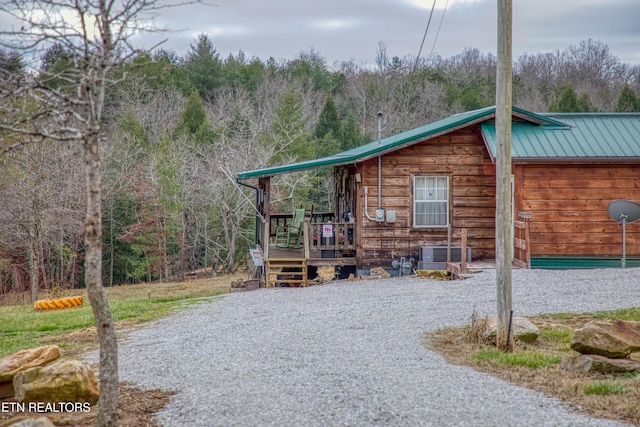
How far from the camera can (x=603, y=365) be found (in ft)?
22.1

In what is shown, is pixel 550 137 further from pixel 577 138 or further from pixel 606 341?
pixel 606 341

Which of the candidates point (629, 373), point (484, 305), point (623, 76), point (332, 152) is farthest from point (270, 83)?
point (629, 373)

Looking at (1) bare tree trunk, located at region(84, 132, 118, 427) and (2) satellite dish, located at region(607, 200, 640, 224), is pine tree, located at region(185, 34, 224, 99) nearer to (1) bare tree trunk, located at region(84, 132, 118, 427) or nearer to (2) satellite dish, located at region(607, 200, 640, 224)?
(2) satellite dish, located at region(607, 200, 640, 224)

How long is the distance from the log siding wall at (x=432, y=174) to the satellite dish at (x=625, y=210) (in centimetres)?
277

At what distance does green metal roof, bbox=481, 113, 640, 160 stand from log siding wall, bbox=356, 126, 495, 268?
2.82 ft

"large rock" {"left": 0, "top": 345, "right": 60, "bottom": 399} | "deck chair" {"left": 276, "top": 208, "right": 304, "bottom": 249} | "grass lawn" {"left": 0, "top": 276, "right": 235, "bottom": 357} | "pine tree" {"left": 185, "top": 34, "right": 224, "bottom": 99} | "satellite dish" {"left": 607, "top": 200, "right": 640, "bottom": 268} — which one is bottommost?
"grass lawn" {"left": 0, "top": 276, "right": 235, "bottom": 357}

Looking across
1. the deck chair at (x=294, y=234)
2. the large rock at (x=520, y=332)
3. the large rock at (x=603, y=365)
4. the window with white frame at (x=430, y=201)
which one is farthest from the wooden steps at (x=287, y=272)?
the large rock at (x=603, y=365)

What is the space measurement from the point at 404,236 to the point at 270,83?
1324 inches

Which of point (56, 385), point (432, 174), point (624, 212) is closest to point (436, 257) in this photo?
point (432, 174)

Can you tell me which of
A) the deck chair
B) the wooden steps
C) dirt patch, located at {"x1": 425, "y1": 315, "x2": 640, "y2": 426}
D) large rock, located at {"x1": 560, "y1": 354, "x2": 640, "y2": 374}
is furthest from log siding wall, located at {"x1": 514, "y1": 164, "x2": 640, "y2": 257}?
large rock, located at {"x1": 560, "y1": 354, "x2": 640, "y2": 374}

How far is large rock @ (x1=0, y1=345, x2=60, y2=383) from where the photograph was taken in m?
5.98

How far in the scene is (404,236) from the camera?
1661 cm

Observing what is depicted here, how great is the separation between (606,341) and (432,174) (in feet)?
32.2

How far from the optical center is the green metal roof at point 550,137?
50.0 ft
